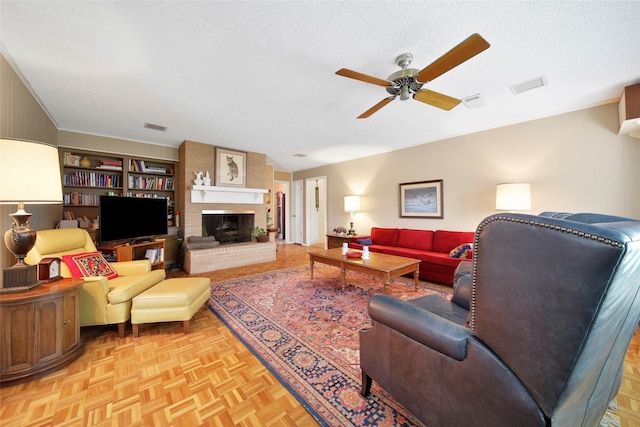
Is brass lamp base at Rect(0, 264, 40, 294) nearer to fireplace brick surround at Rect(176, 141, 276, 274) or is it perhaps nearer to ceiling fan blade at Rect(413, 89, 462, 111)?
fireplace brick surround at Rect(176, 141, 276, 274)

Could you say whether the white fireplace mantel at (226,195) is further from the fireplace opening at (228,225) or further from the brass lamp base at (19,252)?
the brass lamp base at (19,252)

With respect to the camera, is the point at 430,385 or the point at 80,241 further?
the point at 80,241

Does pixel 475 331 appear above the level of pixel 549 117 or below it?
below

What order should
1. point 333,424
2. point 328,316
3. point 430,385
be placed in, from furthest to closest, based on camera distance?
1. point 328,316
2. point 333,424
3. point 430,385

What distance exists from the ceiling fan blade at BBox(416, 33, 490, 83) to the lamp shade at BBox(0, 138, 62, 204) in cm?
262

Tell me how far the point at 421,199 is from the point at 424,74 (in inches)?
118

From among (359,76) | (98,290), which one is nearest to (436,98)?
(359,76)

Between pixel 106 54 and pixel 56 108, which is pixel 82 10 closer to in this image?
pixel 106 54

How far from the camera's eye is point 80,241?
2527 millimetres

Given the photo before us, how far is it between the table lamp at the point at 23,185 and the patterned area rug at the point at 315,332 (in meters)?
1.49

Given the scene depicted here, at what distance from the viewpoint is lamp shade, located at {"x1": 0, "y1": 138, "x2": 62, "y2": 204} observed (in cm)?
142

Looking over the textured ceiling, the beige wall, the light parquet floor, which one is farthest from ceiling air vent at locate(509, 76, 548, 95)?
the light parquet floor

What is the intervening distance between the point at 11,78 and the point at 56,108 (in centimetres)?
113

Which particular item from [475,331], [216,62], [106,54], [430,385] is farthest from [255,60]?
[430,385]
